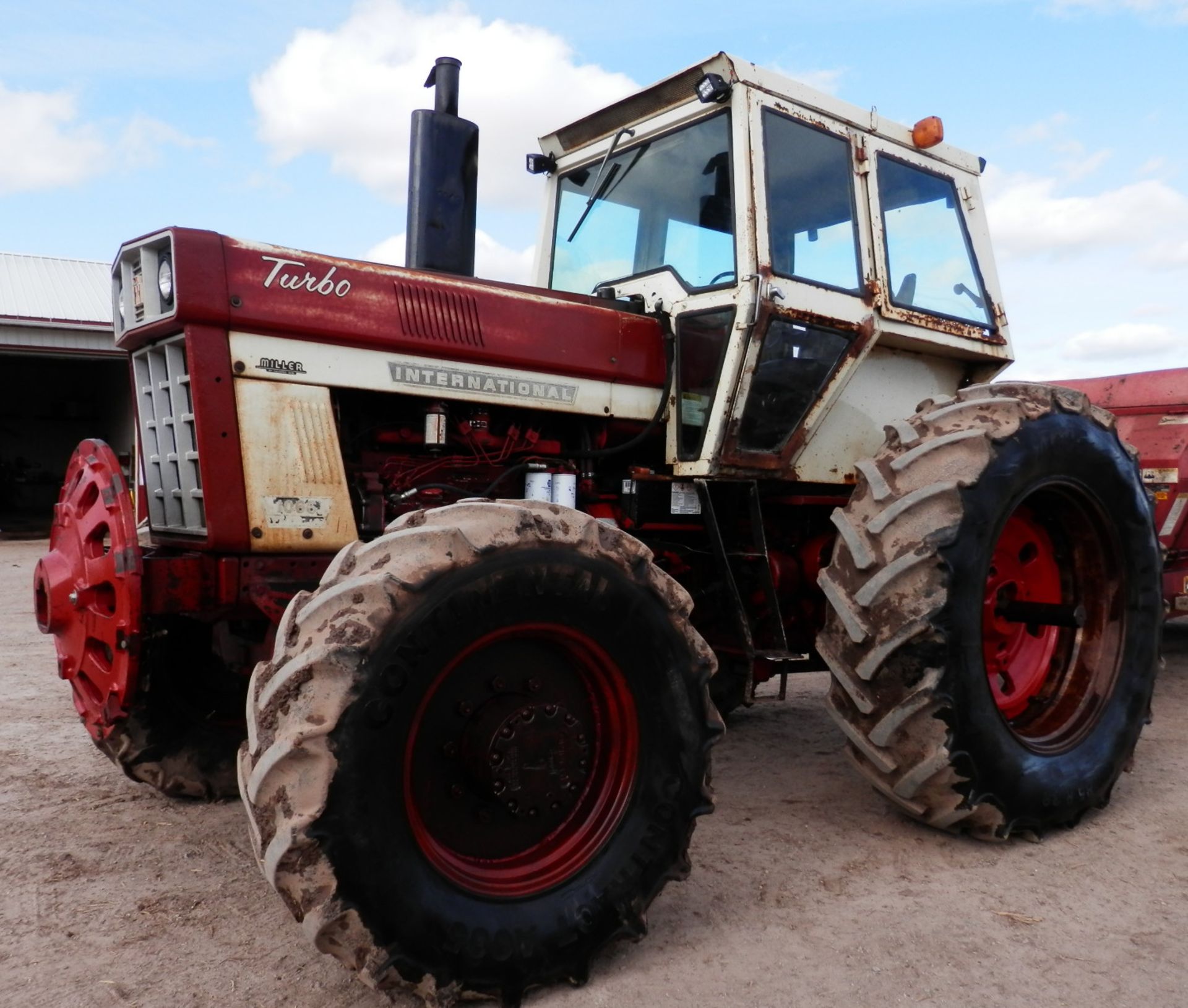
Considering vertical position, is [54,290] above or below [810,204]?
below

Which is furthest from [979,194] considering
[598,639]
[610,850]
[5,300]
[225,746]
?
[5,300]

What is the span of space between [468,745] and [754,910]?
3.27ft

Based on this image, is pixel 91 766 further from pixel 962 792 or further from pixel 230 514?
pixel 962 792

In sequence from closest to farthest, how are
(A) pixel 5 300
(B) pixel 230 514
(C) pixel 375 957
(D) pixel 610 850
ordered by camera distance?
1. (C) pixel 375 957
2. (D) pixel 610 850
3. (B) pixel 230 514
4. (A) pixel 5 300

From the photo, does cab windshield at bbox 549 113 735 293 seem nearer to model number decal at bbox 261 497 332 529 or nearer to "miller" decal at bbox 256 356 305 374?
"miller" decal at bbox 256 356 305 374

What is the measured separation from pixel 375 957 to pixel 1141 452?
19.1ft

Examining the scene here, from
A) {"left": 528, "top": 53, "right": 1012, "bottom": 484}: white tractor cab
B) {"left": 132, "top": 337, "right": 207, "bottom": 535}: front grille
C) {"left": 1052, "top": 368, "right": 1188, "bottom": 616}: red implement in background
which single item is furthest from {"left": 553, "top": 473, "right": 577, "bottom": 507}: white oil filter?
{"left": 1052, "top": 368, "right": 1188, "bottom": 616}: red implement in background

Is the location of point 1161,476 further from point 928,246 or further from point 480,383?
point 480,383

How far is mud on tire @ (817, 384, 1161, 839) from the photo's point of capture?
3141 millimetres

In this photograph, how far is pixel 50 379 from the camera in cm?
2412

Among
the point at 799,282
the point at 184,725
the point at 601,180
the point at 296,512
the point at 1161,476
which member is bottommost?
the point at 184,725

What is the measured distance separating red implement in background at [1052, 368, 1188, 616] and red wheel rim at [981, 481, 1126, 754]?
6.28ft

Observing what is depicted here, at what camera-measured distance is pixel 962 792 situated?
319 cm

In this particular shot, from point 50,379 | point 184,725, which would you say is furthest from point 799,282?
point 50,379
